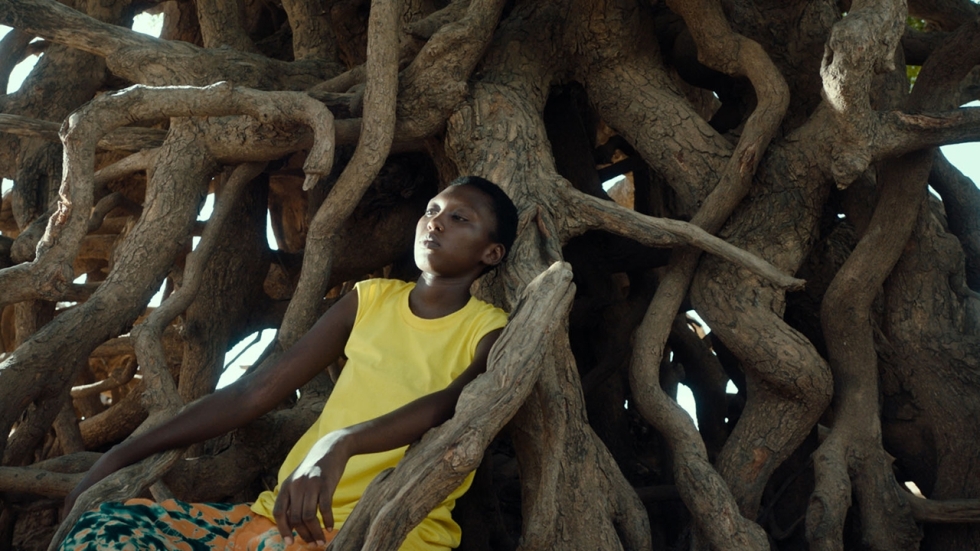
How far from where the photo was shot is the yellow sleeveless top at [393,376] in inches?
94.1

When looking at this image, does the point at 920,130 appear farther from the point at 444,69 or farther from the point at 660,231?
the point at 444,69

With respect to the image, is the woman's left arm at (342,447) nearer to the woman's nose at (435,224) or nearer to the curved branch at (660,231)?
the woman's nose at (435,224)

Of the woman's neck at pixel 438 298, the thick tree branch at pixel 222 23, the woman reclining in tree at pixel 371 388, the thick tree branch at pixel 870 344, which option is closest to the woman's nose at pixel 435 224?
the woman reclining in tree at pixel 371 388

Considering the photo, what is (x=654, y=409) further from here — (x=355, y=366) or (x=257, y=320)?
(x=257, y=320)

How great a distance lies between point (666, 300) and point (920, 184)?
857 millimetres

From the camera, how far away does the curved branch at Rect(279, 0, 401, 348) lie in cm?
308

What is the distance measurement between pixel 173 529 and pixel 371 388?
53 cm

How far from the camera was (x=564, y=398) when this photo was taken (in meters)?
2.70

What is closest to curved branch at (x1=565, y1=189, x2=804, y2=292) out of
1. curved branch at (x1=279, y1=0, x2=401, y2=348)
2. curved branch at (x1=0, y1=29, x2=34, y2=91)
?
curved branch at (x1=279, y1=0, x2=401, y2=348)

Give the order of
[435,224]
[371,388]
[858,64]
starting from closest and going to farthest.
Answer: [371,388] → [435,224] → [858,64]

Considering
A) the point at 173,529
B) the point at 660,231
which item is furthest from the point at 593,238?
the point at 173,529

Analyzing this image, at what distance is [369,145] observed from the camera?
10.1 feet

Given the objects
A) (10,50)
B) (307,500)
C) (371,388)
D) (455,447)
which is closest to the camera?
(307,500)

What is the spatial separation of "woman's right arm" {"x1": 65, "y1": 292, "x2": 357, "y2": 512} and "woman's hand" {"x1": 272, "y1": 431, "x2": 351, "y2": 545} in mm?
569
